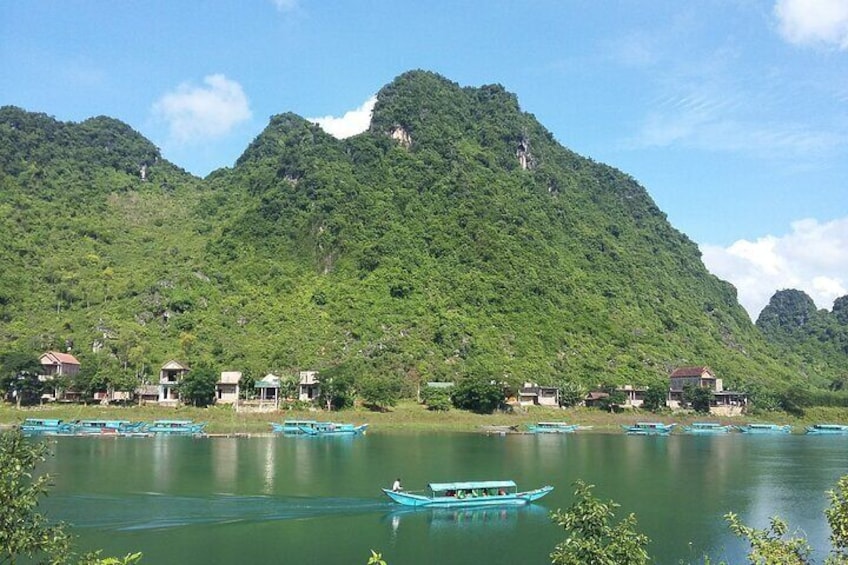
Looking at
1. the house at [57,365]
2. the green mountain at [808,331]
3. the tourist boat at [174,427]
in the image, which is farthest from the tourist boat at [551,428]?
the green mountain at [808,331]

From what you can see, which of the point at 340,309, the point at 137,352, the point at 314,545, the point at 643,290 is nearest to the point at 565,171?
the point at 643,290

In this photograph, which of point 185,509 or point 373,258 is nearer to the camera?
point 185,509

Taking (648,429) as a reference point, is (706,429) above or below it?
below

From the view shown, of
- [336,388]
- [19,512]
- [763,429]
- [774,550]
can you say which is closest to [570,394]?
[763,429]

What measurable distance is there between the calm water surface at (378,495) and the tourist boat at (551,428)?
12.5 m

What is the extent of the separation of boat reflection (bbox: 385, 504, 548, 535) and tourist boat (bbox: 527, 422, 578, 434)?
4134 cm

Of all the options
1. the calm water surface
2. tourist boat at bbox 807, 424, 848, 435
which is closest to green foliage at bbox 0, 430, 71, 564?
the calm water surface

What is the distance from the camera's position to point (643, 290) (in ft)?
450

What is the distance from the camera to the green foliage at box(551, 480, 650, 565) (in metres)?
12.8

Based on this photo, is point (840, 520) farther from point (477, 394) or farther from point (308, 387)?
point (308, 387)

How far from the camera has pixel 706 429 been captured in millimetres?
87250

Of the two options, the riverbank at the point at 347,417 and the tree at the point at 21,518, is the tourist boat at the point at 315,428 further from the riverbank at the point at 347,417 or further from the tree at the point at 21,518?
the tree at the point at 21,518

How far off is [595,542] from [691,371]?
9447cm

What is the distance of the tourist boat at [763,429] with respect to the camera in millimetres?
87887
